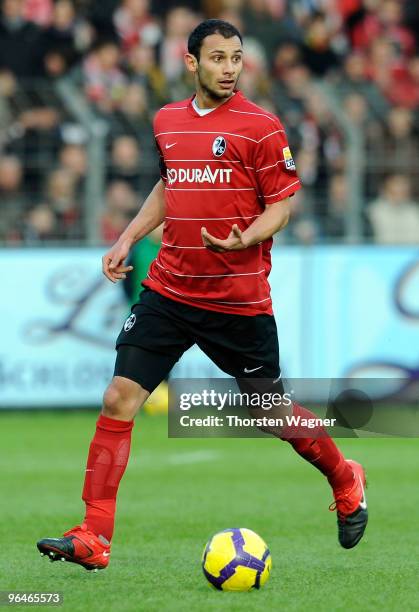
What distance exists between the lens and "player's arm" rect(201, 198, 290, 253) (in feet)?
20.4

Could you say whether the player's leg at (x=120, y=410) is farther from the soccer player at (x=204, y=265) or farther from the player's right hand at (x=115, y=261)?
the player's right hand at (x=115, y=261)

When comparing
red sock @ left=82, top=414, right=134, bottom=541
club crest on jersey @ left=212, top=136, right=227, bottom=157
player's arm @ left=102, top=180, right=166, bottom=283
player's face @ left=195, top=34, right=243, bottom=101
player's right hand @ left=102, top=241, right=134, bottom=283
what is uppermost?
player's face @ left=195, top=34, right=243, bottom=101

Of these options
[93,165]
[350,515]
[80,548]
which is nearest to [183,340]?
[80,548]

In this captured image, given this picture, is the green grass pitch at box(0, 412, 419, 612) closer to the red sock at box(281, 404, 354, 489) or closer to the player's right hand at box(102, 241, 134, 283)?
the red sock at box(281, 404, 354, 489)

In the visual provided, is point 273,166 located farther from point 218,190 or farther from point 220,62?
point 220,62

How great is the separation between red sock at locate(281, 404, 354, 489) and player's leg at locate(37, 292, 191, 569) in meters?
0.69

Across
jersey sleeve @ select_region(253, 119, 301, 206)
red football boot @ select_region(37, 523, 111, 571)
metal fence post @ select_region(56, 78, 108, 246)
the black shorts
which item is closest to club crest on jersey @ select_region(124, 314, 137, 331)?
the black shorts

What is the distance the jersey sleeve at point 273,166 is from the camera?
654cm

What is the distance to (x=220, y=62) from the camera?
21.4 ft

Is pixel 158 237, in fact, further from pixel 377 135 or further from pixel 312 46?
pixel 312 46

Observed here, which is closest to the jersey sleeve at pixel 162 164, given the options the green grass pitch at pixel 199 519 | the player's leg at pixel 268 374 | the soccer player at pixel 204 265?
the soccer player at pixel 204 265

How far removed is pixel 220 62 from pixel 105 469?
1.94 metres

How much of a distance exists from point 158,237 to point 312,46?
415cm

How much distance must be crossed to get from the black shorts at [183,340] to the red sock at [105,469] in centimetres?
25
